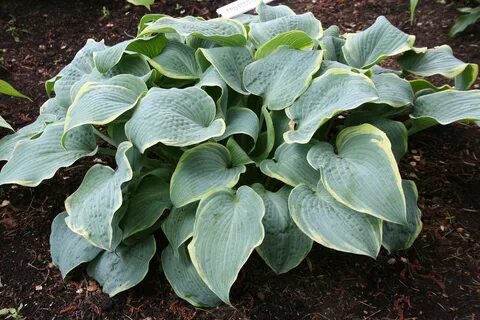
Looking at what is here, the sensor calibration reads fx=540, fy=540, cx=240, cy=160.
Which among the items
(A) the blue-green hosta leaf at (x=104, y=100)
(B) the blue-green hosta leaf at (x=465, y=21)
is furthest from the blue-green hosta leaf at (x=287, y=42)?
(B) the blue-green hosta leaf at (x=465, y=21)

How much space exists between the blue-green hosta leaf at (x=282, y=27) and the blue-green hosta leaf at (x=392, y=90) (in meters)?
0.28

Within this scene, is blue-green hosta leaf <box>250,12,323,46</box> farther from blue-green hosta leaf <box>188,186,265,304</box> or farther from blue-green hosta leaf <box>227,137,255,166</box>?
blue-green hosta leaf <box>188,186,265,304</box>

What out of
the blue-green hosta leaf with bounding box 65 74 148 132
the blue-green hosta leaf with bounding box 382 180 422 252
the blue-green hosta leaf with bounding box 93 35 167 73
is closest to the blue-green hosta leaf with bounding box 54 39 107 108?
the blue-green hosta leaf with bounding box 93 35 167 73

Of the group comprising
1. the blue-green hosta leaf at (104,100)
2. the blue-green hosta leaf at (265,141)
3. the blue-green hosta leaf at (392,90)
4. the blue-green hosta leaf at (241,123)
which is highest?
the blue-green hosta leaf at (104,100)

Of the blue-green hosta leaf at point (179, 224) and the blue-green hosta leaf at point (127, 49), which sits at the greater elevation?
the blue-green hosta leaf at point (127, 49)

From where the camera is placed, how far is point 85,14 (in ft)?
10.0

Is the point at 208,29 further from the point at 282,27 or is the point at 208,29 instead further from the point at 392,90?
the point at 392,90

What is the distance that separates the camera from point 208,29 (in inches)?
71.9

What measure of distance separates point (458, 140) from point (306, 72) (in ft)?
2.53

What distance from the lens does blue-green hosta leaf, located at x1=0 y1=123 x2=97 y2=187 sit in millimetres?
1654

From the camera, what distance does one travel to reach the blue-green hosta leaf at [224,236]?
137 centimetres

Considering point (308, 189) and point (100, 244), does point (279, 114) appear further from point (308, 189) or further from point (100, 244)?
point (100, 244)

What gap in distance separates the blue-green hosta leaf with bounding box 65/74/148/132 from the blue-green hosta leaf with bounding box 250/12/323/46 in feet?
1.55

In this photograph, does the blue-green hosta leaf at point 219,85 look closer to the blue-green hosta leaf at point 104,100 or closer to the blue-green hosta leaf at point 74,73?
the blue-green hosta leaf at point 104,100
